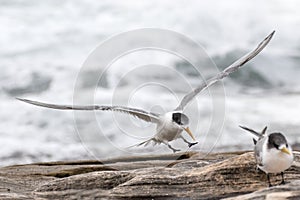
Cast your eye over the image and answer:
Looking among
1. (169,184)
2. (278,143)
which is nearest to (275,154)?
(278,143)

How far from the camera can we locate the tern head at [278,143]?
1059cm

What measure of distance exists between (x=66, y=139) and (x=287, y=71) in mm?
14619

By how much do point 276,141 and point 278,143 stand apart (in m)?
0.05

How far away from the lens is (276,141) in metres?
10.7

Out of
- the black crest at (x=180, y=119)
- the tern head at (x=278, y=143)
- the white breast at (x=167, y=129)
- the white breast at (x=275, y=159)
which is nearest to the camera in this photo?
the tern head at (x=278, y=143)

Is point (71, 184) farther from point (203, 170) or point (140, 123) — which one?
point (140, 123)

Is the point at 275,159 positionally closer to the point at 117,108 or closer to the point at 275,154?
the point at 275,154

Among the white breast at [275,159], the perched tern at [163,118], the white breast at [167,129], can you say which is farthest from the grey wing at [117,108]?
the white breast at [275,159]

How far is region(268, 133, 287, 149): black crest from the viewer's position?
10.6m

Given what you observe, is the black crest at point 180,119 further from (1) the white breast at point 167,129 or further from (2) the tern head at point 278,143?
(2) the tern head at point 278,143

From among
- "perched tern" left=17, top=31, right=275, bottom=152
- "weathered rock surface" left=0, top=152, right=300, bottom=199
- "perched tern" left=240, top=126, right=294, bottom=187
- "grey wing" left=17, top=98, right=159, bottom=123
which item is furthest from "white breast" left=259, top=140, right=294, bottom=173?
"grey wing" left=17, top=98, right=159, bottom=123

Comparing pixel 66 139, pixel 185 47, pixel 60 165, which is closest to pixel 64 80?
pixel 185 47

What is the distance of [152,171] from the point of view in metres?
13.3

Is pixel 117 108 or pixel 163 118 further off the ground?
pixel 117 108
